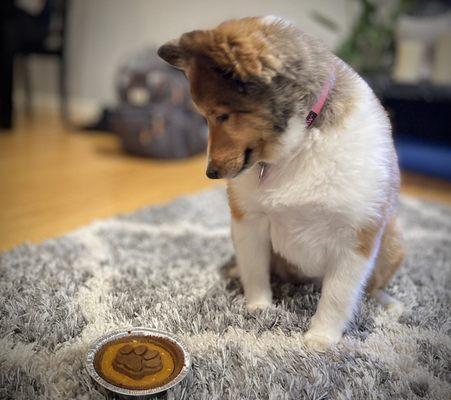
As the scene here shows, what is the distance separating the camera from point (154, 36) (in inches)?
165

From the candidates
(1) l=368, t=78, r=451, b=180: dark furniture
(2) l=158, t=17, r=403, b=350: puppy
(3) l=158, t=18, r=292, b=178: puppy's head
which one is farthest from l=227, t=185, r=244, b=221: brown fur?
(1) l=368, t=78, r=451, b=180: dark furniture

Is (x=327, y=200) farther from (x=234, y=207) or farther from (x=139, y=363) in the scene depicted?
(x=139, y=363)

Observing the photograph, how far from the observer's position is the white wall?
11.6 ft

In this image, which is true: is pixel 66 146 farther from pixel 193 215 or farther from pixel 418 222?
pixel 418 222

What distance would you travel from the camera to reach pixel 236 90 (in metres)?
0.86

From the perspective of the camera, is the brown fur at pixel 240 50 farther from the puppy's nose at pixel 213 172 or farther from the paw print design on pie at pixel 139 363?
the paw print design on pie at pixel 139 363

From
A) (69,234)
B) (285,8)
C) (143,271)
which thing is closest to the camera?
(143,271)

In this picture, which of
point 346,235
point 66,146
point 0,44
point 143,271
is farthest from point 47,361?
point 0,44

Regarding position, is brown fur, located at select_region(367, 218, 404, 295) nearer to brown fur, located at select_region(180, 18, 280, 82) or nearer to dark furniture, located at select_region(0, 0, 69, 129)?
brown fur, located at select_region(180, 18, 280, 82)

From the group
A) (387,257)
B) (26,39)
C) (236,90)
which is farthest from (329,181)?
(26,39)

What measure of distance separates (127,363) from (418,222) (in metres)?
1.60

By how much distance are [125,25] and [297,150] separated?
3836 mm

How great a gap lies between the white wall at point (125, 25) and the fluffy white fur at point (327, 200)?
8.99ft

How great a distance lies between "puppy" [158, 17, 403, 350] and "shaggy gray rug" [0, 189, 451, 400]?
0.33 feet
